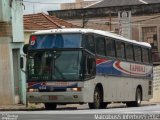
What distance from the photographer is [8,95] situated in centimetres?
2755

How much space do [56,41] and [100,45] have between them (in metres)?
2.00

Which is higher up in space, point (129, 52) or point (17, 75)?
point (129, 52)

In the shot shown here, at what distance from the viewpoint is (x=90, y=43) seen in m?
21.3

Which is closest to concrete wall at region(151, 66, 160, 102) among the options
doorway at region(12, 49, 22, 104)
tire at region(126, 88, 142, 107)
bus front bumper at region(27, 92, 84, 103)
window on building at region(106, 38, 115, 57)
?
tire at region(126, 88, 142, 107)

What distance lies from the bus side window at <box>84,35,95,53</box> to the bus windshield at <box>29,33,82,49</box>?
1.06 feet

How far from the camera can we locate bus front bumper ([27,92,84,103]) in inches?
818

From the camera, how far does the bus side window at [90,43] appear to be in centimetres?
2099

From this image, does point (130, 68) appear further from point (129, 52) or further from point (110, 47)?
point (110, 47)

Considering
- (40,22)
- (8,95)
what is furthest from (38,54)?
(40,22)

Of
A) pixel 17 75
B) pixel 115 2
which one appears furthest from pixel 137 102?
pixel 115 2

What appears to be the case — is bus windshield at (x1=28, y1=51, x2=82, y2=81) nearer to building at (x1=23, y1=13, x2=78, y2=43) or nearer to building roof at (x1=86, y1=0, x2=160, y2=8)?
building at (x1=23, y1=13, x2=78, y2=43)

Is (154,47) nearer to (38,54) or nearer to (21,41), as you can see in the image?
(21,41)

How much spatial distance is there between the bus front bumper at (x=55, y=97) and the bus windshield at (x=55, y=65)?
23.4 inches

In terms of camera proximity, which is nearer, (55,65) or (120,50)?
(55,65)
